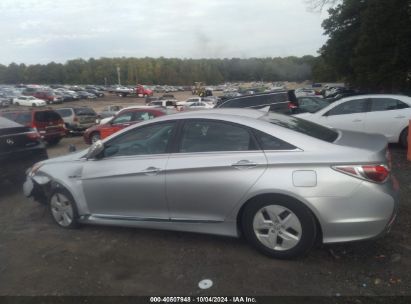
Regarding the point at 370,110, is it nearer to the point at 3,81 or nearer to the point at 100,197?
the point at 100,197

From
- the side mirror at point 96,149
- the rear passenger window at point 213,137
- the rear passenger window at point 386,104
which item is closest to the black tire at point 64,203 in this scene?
the side mirror at point 96,149

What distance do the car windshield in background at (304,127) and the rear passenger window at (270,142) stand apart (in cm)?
27

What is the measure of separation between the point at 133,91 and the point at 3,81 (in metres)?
94.5

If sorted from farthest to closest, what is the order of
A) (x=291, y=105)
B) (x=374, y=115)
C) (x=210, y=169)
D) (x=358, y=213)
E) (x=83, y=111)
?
(x=83, y=111) → (x=291, y=105) → (x=374, y=115) → (x=210, y=169) → (x=358, y=213)

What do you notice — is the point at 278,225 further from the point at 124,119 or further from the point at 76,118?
the point at 76,118

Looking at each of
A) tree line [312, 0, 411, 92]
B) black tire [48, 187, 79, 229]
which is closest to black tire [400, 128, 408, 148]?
black tire [48, 187, 79, 229]

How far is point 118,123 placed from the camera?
1398cm

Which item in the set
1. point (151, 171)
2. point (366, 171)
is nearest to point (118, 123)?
point (151, 171)

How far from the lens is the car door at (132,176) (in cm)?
442

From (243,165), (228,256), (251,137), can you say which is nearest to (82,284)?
(228,256)

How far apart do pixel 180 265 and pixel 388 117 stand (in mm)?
7482

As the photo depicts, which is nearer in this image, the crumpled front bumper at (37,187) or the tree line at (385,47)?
the crumpled front bumper at (37,187)

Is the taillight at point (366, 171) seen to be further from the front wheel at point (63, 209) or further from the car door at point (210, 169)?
the front wheel at point (63, 209)

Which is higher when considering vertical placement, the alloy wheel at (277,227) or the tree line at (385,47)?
the tree line at (385,47)
